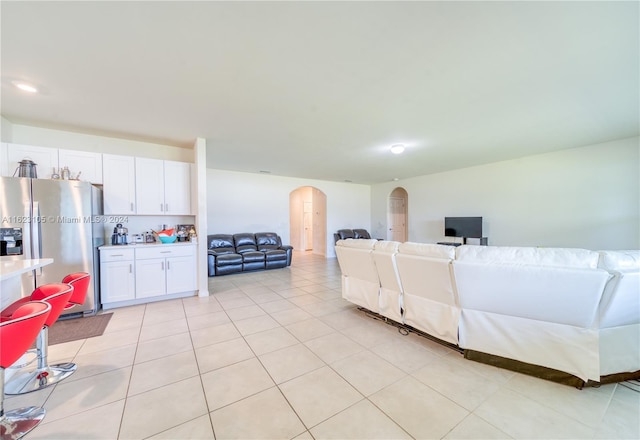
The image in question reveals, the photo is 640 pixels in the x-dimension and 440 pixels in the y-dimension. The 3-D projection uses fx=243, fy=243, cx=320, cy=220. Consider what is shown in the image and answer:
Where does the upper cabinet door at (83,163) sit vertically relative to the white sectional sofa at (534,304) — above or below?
above

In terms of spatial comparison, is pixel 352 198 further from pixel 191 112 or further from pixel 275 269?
pixel 191 112

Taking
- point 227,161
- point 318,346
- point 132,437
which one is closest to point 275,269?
point 227,161

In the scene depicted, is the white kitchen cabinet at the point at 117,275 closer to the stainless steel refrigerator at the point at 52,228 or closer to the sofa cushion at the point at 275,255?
the stainless steel refrigerator at the point at 52,228

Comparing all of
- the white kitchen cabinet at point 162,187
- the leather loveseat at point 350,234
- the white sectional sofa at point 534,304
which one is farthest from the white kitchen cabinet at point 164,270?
the leather loveseat at point 350,234

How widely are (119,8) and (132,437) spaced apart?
263 cm

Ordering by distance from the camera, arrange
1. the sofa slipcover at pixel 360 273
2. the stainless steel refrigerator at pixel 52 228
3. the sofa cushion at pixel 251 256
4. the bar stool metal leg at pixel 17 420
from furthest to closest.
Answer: the sofa cushion at pixel 251 256
the sofa slipcover at pixel 360 273
the stainless steel refrigerator at pixel 52 228
the bar stool metal leg at pixel 17 420

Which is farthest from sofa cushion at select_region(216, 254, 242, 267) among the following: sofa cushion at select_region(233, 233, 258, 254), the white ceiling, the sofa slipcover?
the sofa slipcover

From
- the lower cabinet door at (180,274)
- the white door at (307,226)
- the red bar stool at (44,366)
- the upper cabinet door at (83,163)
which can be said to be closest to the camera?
the red bar stool at (44,366)

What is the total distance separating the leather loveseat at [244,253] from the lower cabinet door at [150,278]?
1.59 metres

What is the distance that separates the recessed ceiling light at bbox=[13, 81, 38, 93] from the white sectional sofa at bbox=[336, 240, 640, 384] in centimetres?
418

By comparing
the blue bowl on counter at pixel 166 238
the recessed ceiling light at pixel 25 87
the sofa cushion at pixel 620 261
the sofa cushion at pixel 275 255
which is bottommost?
the sofa cushion at pixel 275 255

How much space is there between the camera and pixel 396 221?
9.09 meters

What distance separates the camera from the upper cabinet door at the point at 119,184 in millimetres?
3707

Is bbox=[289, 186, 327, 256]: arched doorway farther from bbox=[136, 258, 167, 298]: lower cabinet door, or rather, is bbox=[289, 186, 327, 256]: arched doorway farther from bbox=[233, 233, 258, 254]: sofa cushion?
bbox=[136, 258, 167, 298]: lower cabinet door
